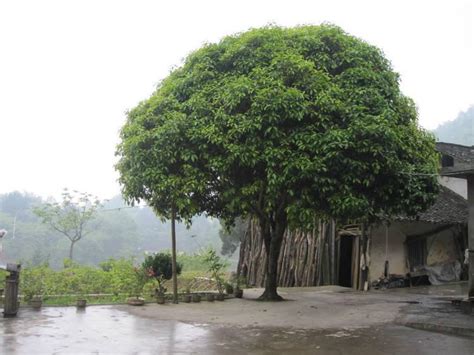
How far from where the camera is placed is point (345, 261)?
22.1 m

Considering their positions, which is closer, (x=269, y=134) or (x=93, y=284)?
(x=269, y=134)

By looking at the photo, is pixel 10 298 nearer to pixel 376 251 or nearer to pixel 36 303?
pixel 36 303

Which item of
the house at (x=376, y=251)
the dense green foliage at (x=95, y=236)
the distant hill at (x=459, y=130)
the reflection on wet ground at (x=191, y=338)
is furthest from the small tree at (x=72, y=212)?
the distant hill at (x=459, y=130)

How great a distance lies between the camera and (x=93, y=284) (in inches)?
627

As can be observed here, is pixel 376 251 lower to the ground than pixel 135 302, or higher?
higher

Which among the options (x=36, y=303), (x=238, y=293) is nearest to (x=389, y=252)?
(x=238, y=293)

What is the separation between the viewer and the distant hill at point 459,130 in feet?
180

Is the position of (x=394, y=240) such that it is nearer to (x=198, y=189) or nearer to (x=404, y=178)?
(x=404, y=178)

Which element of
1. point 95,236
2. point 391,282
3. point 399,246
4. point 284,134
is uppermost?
point 284,134

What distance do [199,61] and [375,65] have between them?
4.67 m

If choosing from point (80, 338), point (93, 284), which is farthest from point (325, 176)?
point (93, 284)

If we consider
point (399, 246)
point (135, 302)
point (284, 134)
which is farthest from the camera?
point (399, 246)

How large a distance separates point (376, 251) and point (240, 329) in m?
11.2

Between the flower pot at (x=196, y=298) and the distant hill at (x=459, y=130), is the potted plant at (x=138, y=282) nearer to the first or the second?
the flower pot at (x=196, y=298)
